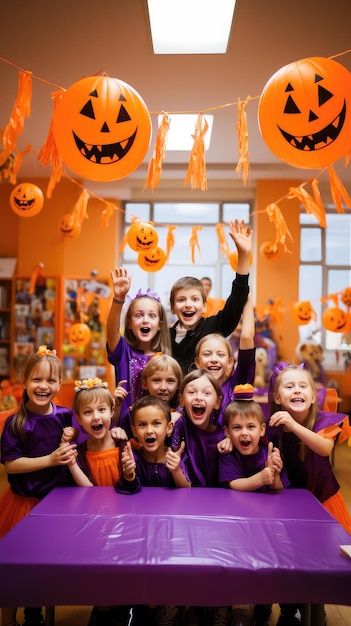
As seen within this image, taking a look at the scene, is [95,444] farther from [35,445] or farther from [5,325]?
[5,325]

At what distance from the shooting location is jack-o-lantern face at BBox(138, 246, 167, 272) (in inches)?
207

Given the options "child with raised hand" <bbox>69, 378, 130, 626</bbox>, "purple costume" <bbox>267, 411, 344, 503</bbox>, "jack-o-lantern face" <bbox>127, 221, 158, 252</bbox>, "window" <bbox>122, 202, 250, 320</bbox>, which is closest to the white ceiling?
"jack-o-lantern face" <bbox>127, 221, 158, 252</bbox>

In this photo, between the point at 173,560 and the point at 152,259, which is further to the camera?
the point at 152,259

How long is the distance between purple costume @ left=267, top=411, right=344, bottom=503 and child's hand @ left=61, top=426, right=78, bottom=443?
898 millimetres

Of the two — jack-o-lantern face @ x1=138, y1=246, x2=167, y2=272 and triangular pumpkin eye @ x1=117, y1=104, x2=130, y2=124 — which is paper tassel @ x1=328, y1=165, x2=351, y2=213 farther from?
jack-o-lantern face @ x1=138, y1=246, x2=167, y2=272

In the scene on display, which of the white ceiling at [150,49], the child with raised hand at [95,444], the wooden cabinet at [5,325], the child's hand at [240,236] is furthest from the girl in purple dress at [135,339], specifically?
the wooden cabinet at [5,325]

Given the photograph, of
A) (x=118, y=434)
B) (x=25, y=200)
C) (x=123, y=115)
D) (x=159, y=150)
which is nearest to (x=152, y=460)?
(x=118, y=434)

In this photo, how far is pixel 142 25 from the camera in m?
3.72

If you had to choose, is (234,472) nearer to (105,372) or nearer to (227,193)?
(105,372)

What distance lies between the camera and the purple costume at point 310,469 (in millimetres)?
2242

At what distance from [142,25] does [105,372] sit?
15.3 feet

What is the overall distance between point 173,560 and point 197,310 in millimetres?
1450

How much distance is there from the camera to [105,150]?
251cm

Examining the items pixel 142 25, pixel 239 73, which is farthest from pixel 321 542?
pixel 239 73
